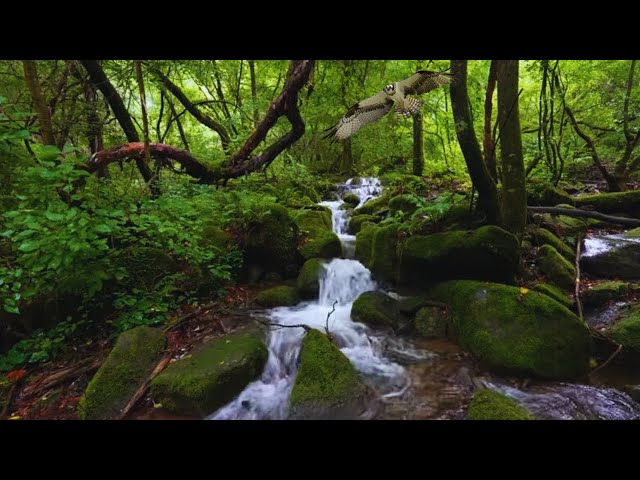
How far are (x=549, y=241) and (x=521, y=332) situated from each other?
109 inches

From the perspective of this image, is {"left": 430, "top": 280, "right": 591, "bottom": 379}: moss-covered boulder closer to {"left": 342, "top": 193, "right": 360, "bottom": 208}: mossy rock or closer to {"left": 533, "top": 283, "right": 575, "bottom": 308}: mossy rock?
{"left": 533, "top": 283, "right": 575, "bottom": 308}: mossy rock

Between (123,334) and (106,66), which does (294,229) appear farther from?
(106,66)

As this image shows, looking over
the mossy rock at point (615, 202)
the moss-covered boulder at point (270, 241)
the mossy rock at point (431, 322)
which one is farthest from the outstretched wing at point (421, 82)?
the mossy rock at point (615, 202)

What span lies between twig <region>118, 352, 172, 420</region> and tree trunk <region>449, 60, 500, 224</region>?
504 centimetres

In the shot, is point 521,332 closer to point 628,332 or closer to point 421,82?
point 628,332

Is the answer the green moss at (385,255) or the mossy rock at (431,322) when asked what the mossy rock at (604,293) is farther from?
the green moss at (385,255)

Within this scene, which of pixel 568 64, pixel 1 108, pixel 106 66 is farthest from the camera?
pixel 568 64

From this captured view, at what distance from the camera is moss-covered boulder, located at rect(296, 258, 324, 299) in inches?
246

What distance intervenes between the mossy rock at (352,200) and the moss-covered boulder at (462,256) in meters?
5.88

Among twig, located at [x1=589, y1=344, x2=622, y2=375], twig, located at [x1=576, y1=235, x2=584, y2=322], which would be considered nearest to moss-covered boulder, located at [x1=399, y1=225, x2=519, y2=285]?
twig, located at [x1=576, y1=235, x2=584, y2=322]

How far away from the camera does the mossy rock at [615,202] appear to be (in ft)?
22.8

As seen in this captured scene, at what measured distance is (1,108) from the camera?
3.27 m
